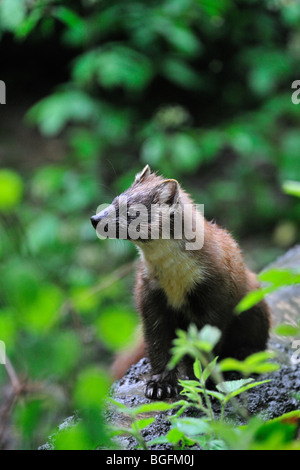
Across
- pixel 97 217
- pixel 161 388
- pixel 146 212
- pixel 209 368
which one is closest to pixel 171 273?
pixel 146 212

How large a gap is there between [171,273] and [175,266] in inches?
1.3

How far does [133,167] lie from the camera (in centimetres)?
578

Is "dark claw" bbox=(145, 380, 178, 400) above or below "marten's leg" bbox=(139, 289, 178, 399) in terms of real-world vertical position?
below

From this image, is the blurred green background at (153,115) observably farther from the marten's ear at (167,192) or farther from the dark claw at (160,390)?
the marten's ear at (167,192)

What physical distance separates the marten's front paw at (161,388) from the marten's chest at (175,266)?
14.0 inches

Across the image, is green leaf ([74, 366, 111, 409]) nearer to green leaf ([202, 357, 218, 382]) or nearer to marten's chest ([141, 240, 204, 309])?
green leaf ([202, 357, 218, 382])

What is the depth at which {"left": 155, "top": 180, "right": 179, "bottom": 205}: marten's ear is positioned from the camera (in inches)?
87.4

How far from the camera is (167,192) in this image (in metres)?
2.23

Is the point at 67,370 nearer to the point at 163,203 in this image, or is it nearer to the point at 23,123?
the point at 163,203

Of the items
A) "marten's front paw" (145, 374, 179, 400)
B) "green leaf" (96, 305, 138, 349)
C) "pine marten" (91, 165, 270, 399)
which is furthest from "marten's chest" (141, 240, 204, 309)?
"green leaf" (96, 305, 138, 349)

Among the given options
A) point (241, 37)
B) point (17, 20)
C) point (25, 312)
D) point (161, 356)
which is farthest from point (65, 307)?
point (241, 37)

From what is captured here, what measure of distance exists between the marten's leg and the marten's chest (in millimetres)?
88

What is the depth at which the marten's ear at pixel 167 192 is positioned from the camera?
2.22 m
